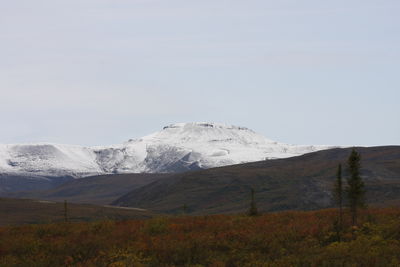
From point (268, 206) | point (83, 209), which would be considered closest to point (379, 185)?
point (268, 206)

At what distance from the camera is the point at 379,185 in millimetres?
145375

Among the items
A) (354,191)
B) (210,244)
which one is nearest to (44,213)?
(354,191)

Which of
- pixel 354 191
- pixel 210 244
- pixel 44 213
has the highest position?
pixel 354 191

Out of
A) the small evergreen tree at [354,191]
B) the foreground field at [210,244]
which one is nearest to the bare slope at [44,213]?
the foreground field at [210,244]

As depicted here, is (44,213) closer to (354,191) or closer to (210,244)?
(354,191)

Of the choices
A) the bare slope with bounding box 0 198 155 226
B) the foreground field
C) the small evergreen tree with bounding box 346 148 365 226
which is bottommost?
the bare slope with bounding box 0 198 155 226

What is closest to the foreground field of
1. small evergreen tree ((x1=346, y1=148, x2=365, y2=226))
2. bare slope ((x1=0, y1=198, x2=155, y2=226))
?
small evergreen tree ((x1=346, y1=148, x2=365, y2=226))

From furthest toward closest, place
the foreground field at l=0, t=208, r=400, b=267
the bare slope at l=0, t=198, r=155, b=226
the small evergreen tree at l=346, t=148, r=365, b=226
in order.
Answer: the bare slope at l=0, t=198, r=155, b=226, the small evergreen tree at l=346, t=148, r=365, b=226, the foreground field at l=0, t=208, r=400, b=267

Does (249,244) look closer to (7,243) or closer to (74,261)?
(74,261)

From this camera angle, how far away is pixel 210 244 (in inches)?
882

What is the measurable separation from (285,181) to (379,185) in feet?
151

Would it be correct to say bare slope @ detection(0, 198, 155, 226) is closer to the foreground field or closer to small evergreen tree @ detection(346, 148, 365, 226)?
the foreground field

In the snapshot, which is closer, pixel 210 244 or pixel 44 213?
pixel 210 244

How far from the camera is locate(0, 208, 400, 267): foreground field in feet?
65.1
